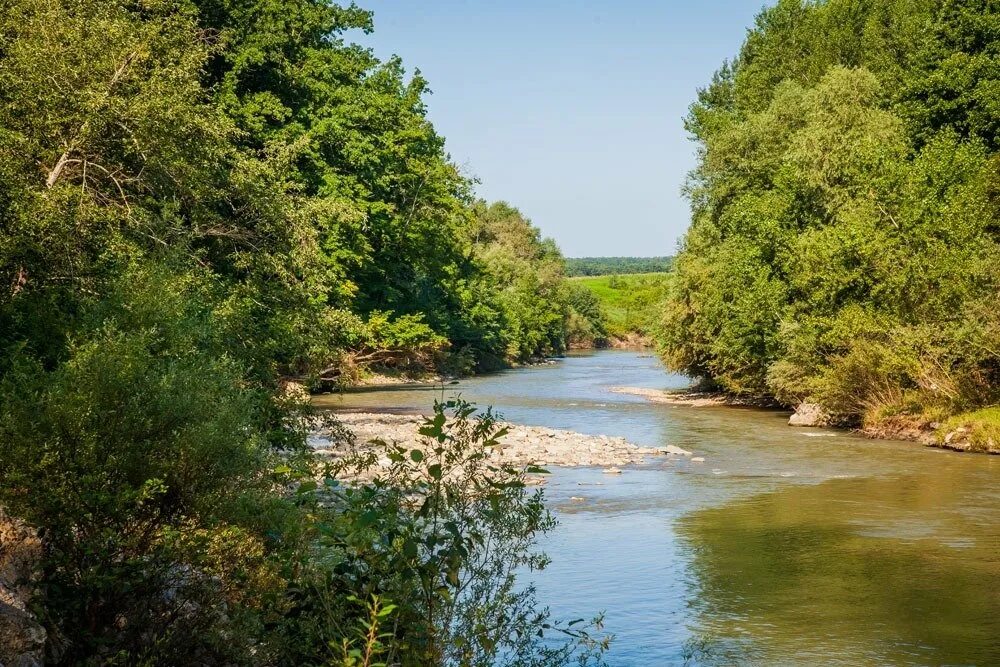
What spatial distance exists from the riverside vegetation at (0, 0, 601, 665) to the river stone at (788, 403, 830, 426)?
1810cm

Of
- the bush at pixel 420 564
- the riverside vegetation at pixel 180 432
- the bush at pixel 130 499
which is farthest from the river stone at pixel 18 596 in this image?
the bush at pixel 420 564

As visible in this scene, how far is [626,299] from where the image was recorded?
16662 centimetres

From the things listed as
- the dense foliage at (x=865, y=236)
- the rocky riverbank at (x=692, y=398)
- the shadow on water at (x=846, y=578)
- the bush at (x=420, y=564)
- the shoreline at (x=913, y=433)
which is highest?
the dense foliage at (x=865, y=236)

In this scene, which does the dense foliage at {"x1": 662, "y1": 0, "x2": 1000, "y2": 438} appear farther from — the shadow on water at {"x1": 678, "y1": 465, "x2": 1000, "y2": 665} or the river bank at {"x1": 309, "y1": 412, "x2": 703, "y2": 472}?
the shadow on water at {"x1": 678, "y1": 465, "x2": 1000, "y2": 665}

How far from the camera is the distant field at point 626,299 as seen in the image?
143000 millimetres

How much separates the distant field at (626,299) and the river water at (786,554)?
9330 centimetres

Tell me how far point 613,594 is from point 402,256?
134ft

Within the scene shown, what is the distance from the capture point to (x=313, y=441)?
29906 mm

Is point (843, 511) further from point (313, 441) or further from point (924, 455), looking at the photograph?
point (313, 441)

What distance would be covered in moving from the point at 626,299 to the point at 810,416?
12707 cm

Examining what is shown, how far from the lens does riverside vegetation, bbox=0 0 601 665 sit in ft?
25.6

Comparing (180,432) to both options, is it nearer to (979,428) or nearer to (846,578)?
(846,578)

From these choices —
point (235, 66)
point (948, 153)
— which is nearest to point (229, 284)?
point (235, 66)

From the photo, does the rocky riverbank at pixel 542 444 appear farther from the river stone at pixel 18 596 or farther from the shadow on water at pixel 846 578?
the river stone at pixel 18 596
